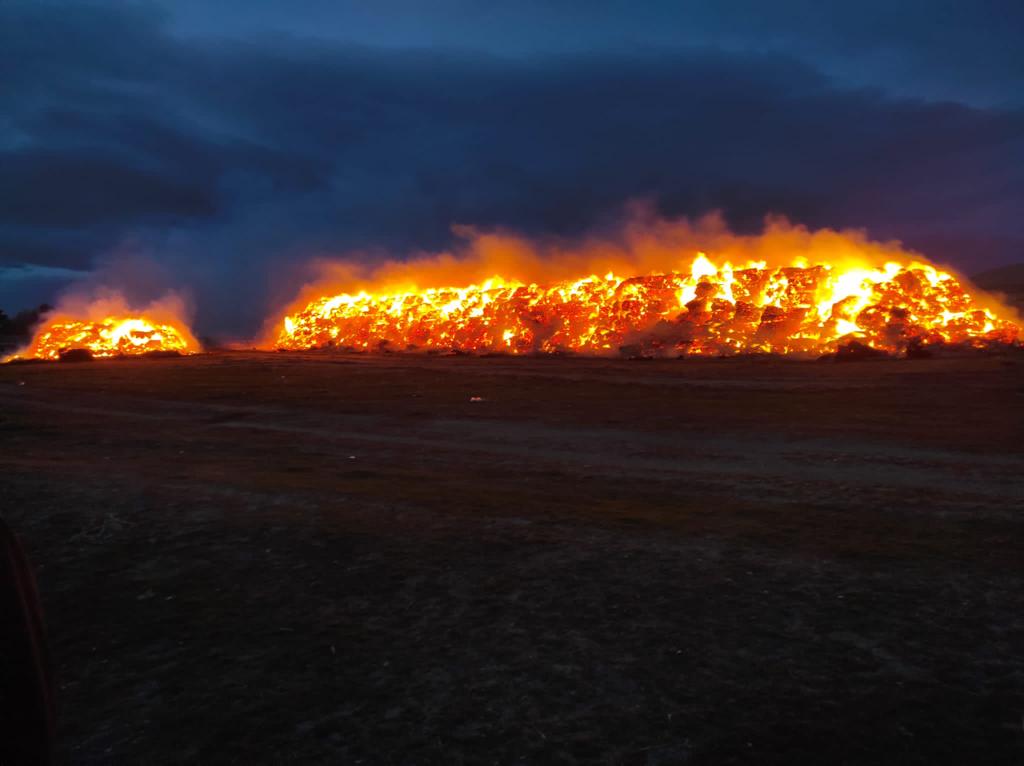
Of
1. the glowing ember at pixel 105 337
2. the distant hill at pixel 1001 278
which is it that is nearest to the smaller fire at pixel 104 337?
the glowing ember at pixel 105 337

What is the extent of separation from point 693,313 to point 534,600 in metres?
53.8

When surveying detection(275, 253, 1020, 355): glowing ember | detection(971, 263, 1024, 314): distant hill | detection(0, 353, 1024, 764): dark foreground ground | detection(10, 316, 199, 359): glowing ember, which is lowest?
detection(0, 353, 1024, 764): dark foreground ground

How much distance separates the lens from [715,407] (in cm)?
2350

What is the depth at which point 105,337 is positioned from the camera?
63.2 meters

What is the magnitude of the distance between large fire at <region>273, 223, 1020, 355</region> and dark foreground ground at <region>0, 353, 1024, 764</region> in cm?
3745

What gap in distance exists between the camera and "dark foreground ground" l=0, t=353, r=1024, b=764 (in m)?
4.22

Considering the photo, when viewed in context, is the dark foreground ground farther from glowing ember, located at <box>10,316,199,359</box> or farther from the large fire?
glowing ember, located at <box>10,316,199,359</box>

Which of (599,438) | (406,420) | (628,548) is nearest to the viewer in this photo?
(628,548)

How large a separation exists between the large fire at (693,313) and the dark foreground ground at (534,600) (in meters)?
37.4

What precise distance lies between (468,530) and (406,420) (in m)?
13.1

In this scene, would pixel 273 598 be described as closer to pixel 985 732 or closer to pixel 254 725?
pixel 254 725

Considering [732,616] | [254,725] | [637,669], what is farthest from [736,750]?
[254,725]

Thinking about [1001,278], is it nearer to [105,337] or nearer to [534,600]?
[105,337]

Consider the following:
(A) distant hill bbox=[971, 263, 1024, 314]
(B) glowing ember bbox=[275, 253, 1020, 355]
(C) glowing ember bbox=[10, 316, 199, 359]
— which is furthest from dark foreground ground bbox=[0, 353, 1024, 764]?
(A) distant hill bbox=[971, 263, 1024, 314]
